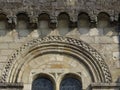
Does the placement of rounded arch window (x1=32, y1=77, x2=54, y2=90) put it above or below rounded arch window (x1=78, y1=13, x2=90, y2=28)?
below

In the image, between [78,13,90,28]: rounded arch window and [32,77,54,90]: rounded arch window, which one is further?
[78,13,90,28]: rounded arch window

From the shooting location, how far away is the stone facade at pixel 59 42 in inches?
696

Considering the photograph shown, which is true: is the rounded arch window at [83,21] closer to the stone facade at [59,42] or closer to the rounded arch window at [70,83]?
the stone facade at [59,42]

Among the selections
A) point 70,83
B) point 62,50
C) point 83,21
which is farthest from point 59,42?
point 70,83

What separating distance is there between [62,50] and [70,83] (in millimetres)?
1062

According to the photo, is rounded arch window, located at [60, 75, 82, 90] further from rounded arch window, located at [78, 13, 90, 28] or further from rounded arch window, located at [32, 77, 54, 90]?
rounded arch window, located at [78, 13, 90, 28]

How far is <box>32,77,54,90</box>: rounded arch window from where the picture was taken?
699 inches

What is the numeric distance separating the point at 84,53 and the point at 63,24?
119 cm

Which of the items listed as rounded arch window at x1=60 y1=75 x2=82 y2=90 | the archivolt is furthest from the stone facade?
rounded arch window at x1=60 y1=75 x2=82 y2=90

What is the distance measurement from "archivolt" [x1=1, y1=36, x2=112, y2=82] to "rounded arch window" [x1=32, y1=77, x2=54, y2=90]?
2.28ft

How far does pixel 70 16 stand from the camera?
59.8 feet

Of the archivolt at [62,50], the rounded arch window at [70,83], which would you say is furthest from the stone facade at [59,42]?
the rounded arch window at [70,83]

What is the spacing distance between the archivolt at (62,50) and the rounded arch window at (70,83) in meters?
0.61

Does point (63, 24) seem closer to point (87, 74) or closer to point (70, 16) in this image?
point (70, 16)
